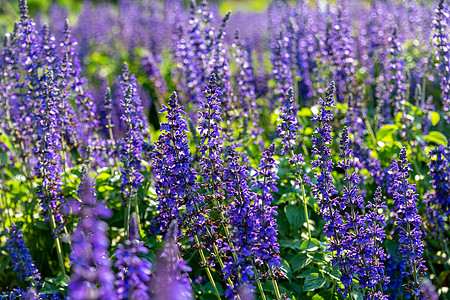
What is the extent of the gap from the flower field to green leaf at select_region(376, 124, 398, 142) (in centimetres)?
3

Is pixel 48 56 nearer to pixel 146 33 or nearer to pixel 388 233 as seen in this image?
pixel 388 233

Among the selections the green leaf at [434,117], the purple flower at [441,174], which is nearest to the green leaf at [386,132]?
the green leaf at [434,117]

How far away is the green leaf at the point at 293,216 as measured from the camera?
17.2 ft

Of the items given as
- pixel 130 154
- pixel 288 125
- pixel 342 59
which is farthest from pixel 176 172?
pixel 342 59

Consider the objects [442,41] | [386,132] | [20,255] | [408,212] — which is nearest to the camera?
[408,212]

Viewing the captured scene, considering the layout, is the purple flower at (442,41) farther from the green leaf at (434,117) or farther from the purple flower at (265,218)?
the purple flower at (265,218)

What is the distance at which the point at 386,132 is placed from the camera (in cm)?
612

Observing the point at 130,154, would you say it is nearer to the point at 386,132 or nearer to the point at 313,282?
the point at 313,282

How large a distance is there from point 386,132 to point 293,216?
1802mm

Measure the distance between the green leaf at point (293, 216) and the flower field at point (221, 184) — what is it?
18mm

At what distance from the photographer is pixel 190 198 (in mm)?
3975

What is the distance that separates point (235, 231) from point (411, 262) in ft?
6.38

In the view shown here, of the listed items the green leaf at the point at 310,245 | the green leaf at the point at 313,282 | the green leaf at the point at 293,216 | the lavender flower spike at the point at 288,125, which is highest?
the lavender flower spike at the point at 288,125

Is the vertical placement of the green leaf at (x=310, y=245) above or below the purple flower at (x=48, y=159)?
below
